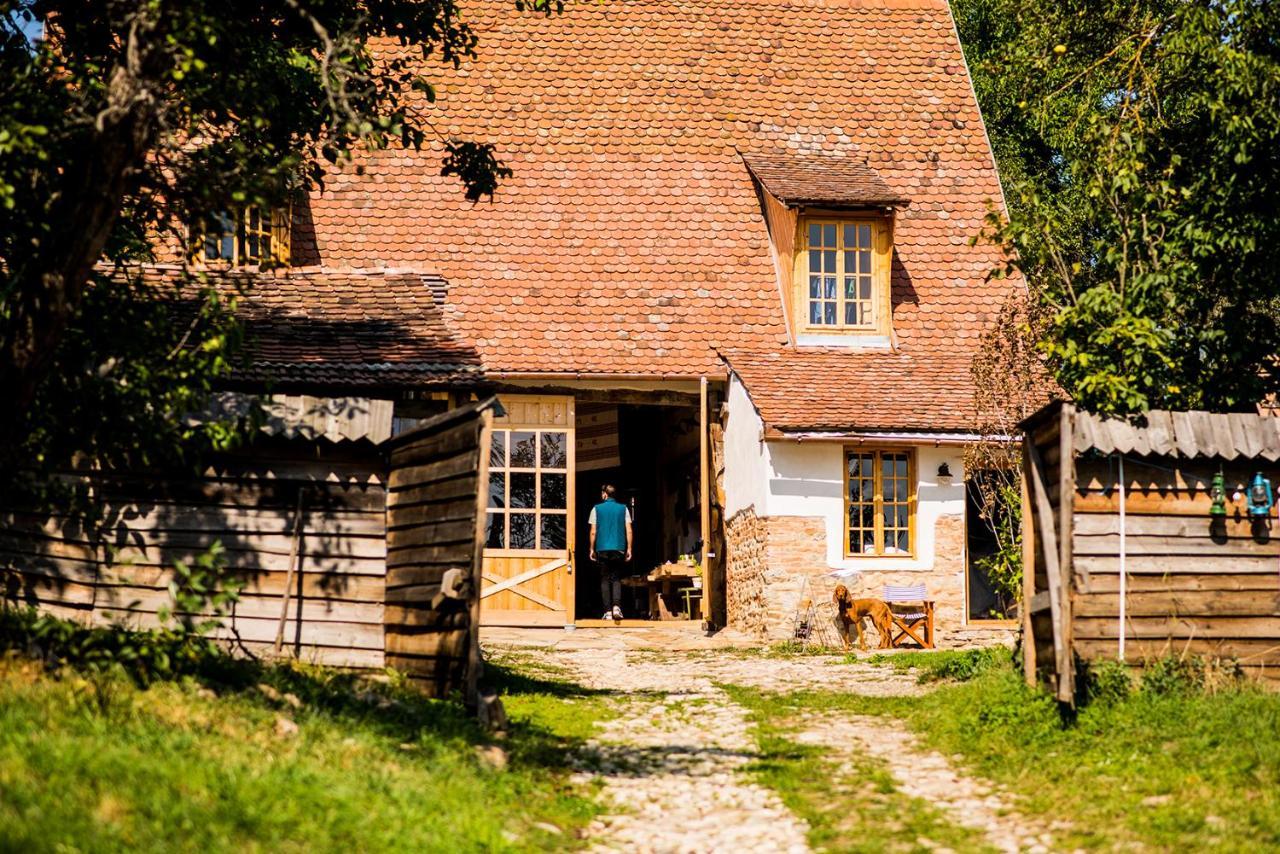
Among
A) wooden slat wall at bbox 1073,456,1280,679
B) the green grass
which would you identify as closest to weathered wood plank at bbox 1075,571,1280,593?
wooden slat wall at bbox 1073,456,1280,679

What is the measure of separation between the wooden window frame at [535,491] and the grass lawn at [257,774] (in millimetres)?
10297

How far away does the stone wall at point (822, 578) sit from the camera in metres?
19.2

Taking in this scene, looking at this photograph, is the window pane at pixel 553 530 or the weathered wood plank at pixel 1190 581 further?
the window pane at pixel 553 530

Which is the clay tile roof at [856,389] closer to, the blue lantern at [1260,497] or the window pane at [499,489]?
the window pane at [499,489]

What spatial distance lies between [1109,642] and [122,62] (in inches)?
293

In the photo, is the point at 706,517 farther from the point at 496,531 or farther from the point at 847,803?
the point at 847,803

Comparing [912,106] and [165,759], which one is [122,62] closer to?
[165,759]

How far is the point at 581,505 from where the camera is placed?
27672mm

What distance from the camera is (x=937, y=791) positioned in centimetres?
988

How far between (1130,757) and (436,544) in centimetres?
479

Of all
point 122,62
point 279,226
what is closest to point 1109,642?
point 122,62

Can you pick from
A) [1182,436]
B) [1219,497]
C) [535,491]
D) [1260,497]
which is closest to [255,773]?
[1182,436]

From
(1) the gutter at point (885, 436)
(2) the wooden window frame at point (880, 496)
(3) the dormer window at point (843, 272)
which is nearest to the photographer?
(1) the gutter at point (885, 436)

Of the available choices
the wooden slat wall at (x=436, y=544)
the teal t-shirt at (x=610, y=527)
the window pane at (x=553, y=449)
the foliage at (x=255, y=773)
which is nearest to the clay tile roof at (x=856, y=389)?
the window pane at (x=553, y=449)
